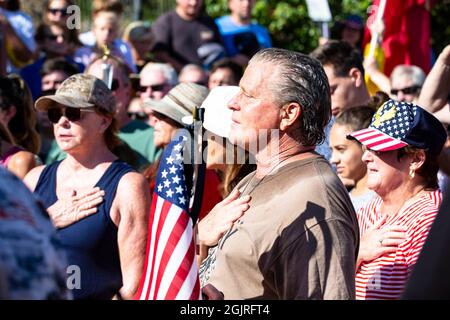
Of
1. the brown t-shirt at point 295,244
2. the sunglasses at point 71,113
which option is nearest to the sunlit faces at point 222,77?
the sunglasses at point 71,113

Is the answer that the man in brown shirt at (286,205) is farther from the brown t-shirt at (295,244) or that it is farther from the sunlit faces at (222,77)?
the sunlit faces at (222,77)

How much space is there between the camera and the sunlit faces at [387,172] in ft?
15.1

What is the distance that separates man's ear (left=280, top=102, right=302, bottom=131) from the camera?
363 centimetres

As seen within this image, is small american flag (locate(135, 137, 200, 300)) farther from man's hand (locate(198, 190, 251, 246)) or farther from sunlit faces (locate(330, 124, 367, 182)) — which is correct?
sunlit faces (locate(330, 124, 367, 182))

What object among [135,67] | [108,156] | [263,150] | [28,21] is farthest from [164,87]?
[263,150]

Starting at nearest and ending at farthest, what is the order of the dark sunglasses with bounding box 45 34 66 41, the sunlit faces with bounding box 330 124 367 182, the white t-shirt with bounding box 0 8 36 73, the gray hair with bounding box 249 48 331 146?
the gray hair with bounding box 249 48 331 146
the sunlit faces with bounding box 330 124 367 182
the white t-shirt with bounding box 0 8 36 73
the dark sunglasses with bounding box 45 34 66 41

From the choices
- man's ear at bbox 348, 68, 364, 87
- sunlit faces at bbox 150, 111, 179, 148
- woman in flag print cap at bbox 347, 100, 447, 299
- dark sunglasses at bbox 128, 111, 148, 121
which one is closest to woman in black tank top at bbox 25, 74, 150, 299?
sunlit faces at bbox 150, 111, 179, 148

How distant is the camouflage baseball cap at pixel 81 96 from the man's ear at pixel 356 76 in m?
1.84

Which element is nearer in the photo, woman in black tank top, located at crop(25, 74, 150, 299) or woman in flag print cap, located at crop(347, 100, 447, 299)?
woman in flag print cap, located at crop(347, 100, 447, 299)

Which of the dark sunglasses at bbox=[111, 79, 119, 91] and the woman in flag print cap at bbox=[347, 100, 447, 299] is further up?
the woman in flag print cap at bbox=[347, 100, 447, 299]

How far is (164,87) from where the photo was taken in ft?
28.0

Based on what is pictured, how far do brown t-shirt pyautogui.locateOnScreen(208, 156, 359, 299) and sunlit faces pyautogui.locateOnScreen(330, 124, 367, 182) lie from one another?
2.39 m
